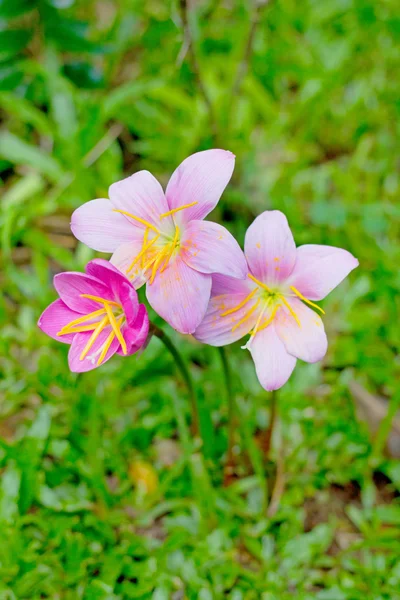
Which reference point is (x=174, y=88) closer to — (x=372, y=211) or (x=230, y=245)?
(x=372, y=211)

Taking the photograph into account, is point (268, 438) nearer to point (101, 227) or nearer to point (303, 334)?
point (303, 334)

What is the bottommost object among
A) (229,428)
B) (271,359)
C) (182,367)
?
(229,428)

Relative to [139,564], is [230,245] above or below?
above

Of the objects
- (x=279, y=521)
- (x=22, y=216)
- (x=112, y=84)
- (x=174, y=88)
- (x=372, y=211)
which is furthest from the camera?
Result: (x=112, y=84)

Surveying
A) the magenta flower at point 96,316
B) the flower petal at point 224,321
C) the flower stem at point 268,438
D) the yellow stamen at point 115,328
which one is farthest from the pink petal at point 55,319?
the flower stem at point 268,438

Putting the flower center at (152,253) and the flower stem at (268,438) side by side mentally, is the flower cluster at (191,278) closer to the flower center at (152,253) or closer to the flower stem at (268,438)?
the flower center at (152,253)

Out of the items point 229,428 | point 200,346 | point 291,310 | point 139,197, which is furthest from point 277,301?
point 200,346

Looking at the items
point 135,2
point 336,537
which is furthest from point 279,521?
point 135,2
